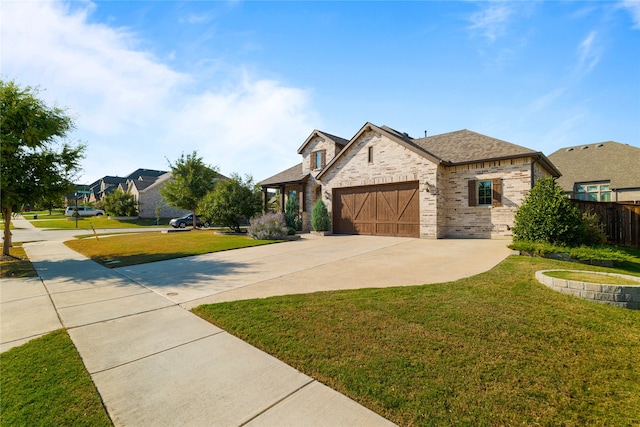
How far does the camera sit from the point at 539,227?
9445 millimetres

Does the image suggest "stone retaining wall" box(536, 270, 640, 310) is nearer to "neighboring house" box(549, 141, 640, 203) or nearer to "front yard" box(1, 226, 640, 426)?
"front yard" box(1, 226, 640, 426)

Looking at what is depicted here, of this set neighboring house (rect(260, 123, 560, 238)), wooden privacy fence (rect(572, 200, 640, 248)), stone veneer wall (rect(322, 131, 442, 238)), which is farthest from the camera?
stone veneer wall (rect(322, 131, 442, 238))

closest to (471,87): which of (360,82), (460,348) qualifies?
(360,82)

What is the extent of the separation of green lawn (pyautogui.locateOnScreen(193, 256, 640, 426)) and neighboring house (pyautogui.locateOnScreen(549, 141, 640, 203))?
24.3 meters

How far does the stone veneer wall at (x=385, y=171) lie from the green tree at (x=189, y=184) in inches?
538

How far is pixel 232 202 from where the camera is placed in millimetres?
19219

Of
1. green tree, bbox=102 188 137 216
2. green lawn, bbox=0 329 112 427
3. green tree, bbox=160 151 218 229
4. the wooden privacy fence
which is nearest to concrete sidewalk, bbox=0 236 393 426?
green lawn, bbox=0 329 112 427

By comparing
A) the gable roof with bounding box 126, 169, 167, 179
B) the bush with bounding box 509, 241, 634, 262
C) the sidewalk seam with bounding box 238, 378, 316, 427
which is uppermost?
the gable roof with bounding box 126, 169, 167, 179

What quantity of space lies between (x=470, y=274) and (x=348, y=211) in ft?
37.1

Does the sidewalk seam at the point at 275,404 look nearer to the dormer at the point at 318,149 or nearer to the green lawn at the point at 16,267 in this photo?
the green lawn at the point at 16,267

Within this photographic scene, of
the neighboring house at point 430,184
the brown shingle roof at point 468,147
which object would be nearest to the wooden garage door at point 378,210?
the neighboring house at point 430,184

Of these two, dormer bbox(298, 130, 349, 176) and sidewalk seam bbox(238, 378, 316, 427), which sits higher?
dormer bbox(298, 130, 349, 176)

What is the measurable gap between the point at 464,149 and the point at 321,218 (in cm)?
915

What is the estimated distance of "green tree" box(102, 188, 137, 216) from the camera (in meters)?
39.6
